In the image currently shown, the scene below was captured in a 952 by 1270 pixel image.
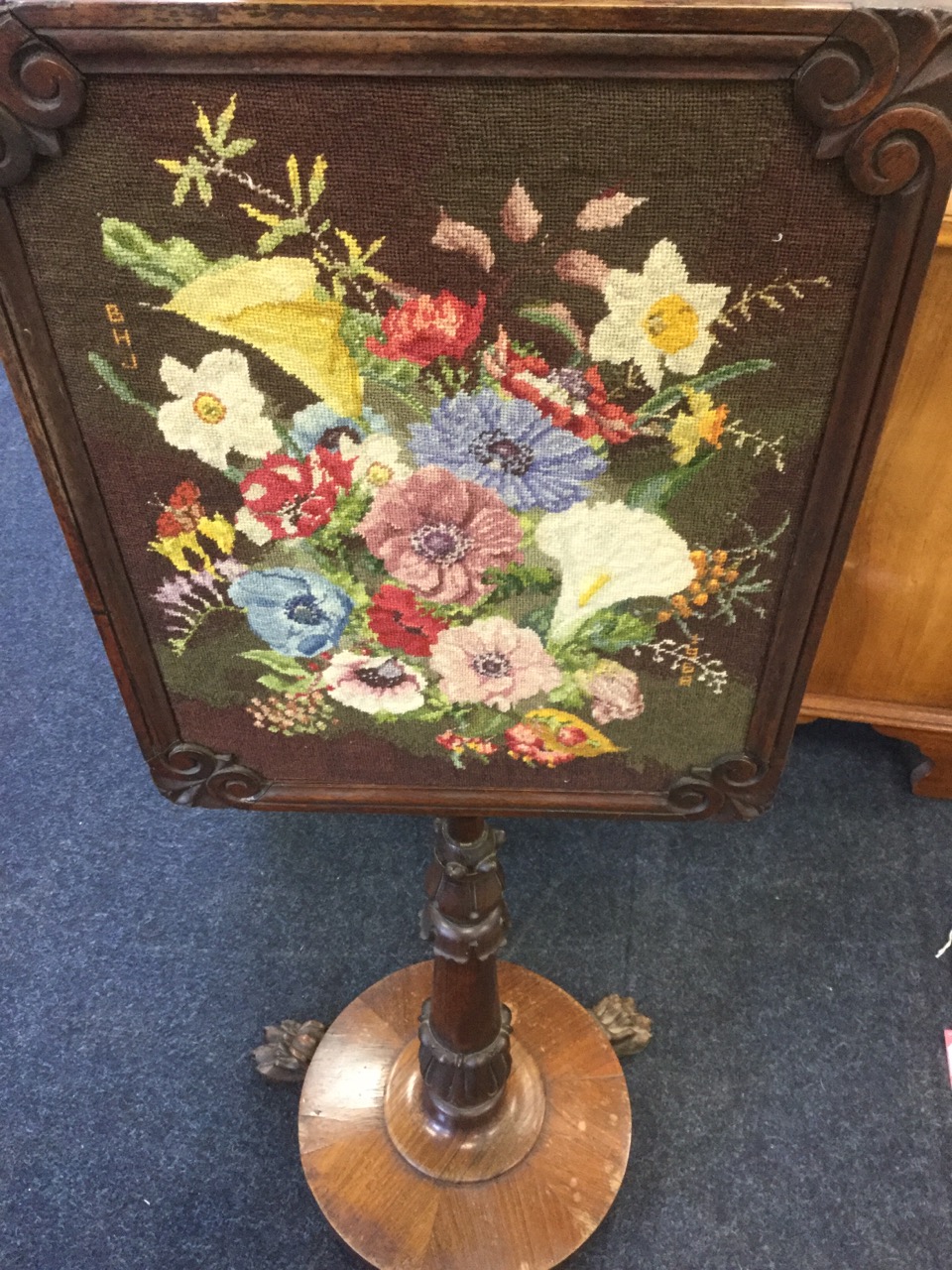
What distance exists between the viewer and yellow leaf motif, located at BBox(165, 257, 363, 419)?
20.8 inches

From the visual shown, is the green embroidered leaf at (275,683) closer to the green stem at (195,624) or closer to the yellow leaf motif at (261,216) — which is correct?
the green stem at (195,624)

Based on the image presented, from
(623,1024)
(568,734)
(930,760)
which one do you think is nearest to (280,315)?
(568,734)

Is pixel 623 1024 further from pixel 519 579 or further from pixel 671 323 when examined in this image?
pixel 671 323

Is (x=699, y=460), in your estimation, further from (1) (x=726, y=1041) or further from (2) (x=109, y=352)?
(1) (x=726, y=1041)

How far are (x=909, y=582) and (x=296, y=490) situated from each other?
100cm

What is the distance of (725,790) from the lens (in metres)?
0.76

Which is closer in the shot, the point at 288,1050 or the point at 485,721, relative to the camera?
the point at 485,721

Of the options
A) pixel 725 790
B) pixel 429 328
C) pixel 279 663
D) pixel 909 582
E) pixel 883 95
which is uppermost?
pixel 883 95

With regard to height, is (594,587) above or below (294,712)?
above

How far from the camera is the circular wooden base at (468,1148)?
1.08m

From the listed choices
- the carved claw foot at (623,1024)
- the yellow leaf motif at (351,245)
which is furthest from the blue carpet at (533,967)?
the yellow leaf motif at (351,245)

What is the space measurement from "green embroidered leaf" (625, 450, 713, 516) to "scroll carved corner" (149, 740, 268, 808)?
0.36 meters

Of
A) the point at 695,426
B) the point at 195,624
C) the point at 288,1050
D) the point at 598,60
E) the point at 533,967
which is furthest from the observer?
the point at 533,967

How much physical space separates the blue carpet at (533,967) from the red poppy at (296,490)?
911mm
